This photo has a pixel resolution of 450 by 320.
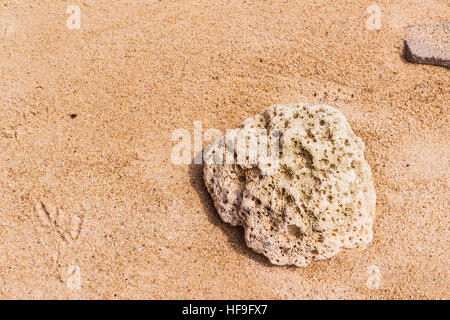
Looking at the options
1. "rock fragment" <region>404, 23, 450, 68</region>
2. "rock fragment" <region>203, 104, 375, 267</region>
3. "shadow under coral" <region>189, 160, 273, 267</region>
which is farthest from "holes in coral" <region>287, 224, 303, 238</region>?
"rock fragment" <region>404, 23, 450, 68</region>

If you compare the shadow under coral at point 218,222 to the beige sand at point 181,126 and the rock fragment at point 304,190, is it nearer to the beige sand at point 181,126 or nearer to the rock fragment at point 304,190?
the beige sand at point 181,126

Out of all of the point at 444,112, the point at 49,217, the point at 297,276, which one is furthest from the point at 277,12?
the point at 49,217

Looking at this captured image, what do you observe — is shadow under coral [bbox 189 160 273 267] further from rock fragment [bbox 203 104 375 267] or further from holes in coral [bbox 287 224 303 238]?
holes in coral [bbox 287 224 303 238]

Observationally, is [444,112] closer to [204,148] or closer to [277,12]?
[277,12]

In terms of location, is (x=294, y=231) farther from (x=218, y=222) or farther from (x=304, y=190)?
(x=218, y=222)

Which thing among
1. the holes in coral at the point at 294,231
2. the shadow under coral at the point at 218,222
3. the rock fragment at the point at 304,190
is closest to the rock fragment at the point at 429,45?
the rock fragment at the point at 304,190

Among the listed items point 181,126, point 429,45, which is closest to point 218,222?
point 181,126
